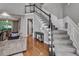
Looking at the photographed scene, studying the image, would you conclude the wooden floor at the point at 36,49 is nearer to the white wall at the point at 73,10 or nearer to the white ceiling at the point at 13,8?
the white ceiling at the point at 13,8

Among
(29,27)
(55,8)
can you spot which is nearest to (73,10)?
(55,8)

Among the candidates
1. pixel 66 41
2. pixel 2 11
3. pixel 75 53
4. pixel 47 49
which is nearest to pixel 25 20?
pixel 2 11

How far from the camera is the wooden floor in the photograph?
163 centimetres

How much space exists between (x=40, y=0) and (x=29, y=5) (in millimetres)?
207

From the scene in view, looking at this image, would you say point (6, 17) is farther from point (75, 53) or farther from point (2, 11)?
point (75, 53)

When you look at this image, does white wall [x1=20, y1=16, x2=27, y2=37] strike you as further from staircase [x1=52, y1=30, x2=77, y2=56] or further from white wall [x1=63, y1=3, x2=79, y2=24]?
white wall [x1=63, y1=3, x2=79, y2=24]

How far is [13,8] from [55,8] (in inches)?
27.9

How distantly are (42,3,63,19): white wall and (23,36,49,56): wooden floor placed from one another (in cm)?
57

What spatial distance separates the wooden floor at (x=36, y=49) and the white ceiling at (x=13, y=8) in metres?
0.48

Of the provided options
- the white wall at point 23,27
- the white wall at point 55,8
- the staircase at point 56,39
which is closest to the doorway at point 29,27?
the white wall at point 23,27

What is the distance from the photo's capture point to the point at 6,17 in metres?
1.54

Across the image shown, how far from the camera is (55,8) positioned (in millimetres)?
1640

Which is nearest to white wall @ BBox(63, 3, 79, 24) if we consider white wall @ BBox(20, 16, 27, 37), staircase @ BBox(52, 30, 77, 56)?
staircase @ BBox(52, 30, 77, 56)

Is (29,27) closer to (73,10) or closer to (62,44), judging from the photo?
(62,44)
